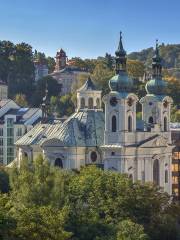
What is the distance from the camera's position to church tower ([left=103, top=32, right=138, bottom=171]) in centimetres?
7138

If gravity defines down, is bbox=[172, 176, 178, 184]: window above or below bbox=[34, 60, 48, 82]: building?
below

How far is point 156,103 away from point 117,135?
683 centimetres

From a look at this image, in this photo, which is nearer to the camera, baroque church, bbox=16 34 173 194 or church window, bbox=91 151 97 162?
baroque church, bbox=16 34 173 194

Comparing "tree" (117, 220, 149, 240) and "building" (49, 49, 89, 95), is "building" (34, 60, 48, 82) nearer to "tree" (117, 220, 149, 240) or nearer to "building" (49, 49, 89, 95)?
"building" (49, 49, 89, 95)

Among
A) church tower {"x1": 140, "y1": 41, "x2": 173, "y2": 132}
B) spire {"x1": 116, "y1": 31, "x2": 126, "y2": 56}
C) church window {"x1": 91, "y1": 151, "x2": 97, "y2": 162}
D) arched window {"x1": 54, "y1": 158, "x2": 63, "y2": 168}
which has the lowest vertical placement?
arched window {"x1": 54, "y1": 158, "x2": 63, "y2": 168}

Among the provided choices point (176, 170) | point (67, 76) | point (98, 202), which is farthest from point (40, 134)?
point (67, 76)

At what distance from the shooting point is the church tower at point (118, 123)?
2810 inches

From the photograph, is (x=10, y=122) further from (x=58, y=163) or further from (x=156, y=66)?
(x=156, y=66)

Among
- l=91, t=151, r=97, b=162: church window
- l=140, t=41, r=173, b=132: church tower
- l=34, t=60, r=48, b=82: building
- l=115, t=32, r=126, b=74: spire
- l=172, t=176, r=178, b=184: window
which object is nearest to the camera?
l=115, t=32, r=126, b=74: spire

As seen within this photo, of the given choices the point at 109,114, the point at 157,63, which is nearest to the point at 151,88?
the point at 157,63

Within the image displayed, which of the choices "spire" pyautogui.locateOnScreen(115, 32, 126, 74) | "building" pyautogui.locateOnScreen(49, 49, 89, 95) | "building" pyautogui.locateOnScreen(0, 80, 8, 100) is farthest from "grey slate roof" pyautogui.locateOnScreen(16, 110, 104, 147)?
"building" pyautogui.locateOnScreen(49, 49, 89, 95)

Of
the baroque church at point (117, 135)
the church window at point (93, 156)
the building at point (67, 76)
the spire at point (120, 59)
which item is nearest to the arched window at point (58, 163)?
the baroque church at point (117, 135)

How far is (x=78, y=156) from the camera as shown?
73562mm

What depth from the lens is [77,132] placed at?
7412 cm
